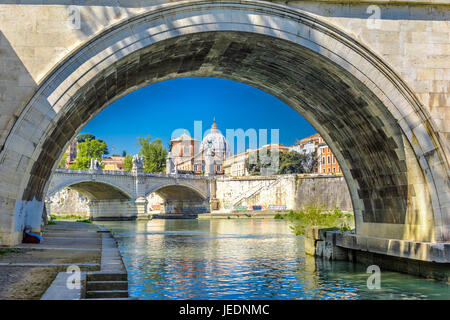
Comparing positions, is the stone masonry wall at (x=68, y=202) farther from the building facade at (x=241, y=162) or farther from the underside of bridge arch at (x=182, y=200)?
the building facade at (x=241, y=162)

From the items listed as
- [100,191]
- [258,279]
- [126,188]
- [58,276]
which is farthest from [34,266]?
[100,191]

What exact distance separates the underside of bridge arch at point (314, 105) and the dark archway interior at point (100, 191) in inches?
2007

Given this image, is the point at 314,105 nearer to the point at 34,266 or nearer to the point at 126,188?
the point at 34,266

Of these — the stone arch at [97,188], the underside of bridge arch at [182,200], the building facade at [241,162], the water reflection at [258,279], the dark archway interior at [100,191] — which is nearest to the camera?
the water reflection at [258,279]

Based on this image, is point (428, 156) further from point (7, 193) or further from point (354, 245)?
point (7, 193)

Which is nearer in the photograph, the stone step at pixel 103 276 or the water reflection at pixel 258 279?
the stone step at pixel 103 276

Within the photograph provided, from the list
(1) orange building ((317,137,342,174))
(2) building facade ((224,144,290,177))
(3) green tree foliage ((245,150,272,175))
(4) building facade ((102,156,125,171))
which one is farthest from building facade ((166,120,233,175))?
(1) orange building ((317,137,342,174))

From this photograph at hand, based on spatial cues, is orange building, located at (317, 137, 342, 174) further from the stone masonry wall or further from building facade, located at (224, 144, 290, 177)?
the stone masonry wall

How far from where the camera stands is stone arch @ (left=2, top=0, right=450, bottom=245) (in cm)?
980

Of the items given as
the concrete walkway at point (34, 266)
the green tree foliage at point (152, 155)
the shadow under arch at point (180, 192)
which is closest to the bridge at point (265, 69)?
the concrete walkway at point (34, 266)

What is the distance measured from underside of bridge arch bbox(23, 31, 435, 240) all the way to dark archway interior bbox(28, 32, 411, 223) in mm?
26

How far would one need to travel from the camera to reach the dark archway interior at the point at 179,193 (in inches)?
3061

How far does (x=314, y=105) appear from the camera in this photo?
545 inches

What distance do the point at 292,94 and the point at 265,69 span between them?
5.22ft
